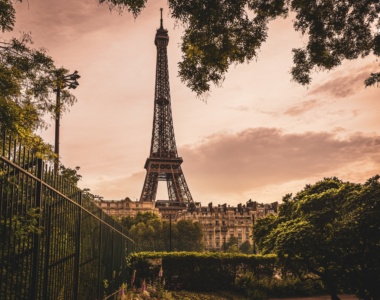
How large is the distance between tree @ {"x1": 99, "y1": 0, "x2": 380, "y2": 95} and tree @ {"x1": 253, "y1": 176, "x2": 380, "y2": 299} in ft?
16.2

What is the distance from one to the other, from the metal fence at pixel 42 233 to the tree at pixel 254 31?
3.69m

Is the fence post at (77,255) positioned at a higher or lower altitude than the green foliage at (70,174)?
lower

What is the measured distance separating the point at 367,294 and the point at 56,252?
11.4 m

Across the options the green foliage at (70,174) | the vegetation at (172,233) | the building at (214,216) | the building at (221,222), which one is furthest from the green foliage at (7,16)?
the building at (221,222)

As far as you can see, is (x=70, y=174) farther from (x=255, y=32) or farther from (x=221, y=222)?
(x=221, y=222)

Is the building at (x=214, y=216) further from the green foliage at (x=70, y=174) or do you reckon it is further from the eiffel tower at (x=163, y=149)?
the green foliage at (x=70, y=174)

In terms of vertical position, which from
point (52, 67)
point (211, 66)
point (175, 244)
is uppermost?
point (52, 67)

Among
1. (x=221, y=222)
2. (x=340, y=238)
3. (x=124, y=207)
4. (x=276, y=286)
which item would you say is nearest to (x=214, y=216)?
(x=221, y=222)

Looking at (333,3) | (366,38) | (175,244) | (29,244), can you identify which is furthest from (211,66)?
(175,244)

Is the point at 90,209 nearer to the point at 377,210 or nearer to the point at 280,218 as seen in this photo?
the point at 377,210

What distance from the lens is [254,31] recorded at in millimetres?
8266

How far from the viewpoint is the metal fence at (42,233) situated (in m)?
3.72

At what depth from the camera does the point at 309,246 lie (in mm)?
13406

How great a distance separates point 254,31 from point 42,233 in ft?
18.9
